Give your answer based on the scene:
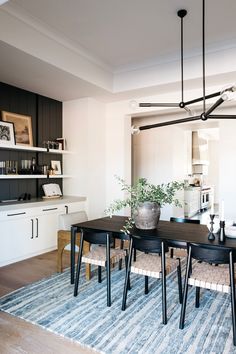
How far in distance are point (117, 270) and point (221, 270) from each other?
1555mm

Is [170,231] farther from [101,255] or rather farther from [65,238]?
[65,238]

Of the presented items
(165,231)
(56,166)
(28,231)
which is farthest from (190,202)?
(165,231)

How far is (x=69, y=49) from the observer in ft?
12.8

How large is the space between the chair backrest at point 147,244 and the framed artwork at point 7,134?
2.74 metres

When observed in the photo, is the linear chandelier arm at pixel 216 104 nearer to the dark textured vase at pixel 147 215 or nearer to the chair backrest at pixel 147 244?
the dark textured vase at pixel 147 215

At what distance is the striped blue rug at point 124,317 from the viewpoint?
2.06 meters

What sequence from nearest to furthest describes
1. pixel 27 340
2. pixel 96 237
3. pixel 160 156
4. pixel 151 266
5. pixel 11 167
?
pixel 27 340
pixel 151 266
pixel 96 237
pixel 11 167
pixel 160 156

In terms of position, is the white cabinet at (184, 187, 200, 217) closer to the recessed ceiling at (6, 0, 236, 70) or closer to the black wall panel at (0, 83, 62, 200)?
the black wall panel at (0, 83, 62, 200)

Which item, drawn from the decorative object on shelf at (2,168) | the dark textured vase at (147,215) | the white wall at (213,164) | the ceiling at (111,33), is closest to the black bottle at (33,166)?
the decorative object on shelf at (2,168)

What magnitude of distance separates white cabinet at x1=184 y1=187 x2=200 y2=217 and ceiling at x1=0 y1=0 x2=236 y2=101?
389 cm

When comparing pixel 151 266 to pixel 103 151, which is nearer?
pixel 151 266

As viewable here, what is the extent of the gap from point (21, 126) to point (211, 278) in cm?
383

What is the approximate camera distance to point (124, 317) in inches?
96.1

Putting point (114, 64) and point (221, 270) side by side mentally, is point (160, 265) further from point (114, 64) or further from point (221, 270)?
point (114, 64)
